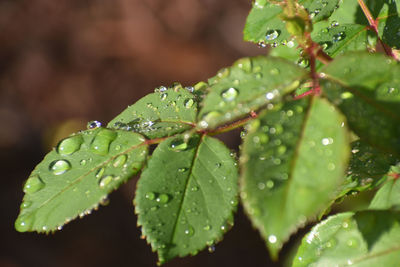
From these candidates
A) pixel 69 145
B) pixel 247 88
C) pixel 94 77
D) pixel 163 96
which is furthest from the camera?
pixel 94 77

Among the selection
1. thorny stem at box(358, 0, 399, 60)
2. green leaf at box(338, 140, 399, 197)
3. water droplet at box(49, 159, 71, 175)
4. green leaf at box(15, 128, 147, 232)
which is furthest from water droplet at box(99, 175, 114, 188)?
thorny stem at box(358, 0, 399, 60)

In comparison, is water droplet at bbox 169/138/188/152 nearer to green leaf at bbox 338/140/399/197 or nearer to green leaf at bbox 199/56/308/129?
green leaf at bbox 199/56/308/129

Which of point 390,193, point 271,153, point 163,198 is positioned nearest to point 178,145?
point 163,198

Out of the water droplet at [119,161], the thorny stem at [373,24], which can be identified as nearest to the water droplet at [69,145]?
the water droplet at [119,161]

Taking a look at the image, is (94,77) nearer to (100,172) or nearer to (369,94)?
(100,172)

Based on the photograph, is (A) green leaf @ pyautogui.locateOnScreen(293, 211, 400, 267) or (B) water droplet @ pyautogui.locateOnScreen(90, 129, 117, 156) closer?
(A) green leaf @ pyautogui.locateOnScreen(293, 211, 400, 267)
